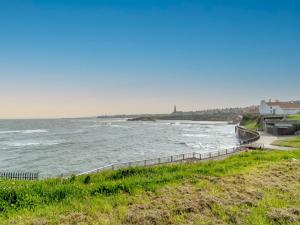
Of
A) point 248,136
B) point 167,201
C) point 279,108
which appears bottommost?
point 248,136

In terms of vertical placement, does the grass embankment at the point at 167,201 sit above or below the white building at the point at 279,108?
below

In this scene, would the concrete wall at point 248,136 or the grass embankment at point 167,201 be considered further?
the concrete wall at point 248,136

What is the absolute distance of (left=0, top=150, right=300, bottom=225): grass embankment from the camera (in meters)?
7.96

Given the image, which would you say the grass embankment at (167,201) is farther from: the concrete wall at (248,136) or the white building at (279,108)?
the white building at (279,108)

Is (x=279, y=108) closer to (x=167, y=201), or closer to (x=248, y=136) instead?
(x=248, y=136)

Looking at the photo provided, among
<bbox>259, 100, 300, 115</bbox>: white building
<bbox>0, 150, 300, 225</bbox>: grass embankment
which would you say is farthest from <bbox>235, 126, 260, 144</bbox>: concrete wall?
<bbox>259, 100, 300, 115</bbox>: white building

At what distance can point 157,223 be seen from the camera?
25.1 feet

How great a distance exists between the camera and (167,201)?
373 inches

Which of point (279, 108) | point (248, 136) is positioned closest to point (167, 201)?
point (248, 136)

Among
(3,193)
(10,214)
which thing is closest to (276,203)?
(10,214)

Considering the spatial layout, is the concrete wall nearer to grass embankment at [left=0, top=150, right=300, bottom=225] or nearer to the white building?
grass embankment at [left=0, top=150, right=300, bottom=225]

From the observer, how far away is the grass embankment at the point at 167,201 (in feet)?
26.1

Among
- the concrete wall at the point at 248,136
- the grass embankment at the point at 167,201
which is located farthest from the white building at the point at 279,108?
the grass embankment at the point at 167,201

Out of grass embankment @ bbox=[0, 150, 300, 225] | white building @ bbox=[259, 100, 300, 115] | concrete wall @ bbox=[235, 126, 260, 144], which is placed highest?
white building @ bbox=[259, 100, 300, 115]
